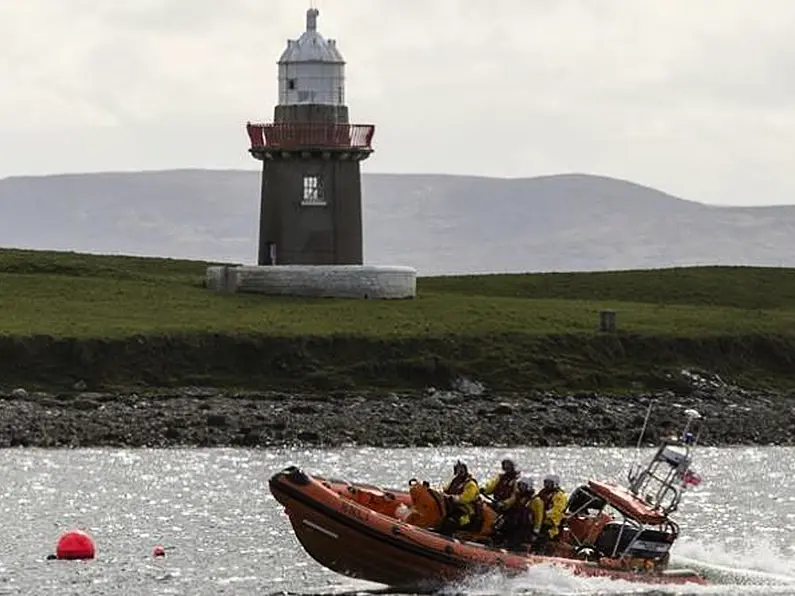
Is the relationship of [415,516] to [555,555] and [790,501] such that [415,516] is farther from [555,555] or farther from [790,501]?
[790,501]

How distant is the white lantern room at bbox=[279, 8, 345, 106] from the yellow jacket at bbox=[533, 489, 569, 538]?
40.2 metres

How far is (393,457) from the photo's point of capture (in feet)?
220

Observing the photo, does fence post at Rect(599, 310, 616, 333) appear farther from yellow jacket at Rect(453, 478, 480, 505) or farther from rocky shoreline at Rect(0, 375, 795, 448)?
yellow jacket at Rect(453, 478, 480, 505)

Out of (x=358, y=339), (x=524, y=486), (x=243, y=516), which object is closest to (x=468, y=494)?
(x=524, y=486)

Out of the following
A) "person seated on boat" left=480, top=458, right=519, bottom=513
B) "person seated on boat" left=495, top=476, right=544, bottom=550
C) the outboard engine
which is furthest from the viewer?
the outboard engine

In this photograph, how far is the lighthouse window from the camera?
86000 millimetres

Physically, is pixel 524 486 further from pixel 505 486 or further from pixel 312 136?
pixel 312 136

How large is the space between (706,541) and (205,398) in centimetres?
2420

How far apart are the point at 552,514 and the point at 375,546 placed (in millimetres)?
3339

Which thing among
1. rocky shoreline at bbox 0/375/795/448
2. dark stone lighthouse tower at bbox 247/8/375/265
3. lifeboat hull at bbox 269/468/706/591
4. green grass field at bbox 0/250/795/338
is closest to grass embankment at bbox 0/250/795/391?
green grass field at bbox 0/250/795/338

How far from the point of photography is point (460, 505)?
148 feet

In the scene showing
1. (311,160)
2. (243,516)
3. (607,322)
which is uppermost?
(311,160)

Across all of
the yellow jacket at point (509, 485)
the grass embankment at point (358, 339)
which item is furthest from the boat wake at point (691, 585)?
the grass embankment at point (358, 339)

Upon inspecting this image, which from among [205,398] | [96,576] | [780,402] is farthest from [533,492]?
[780,402]
